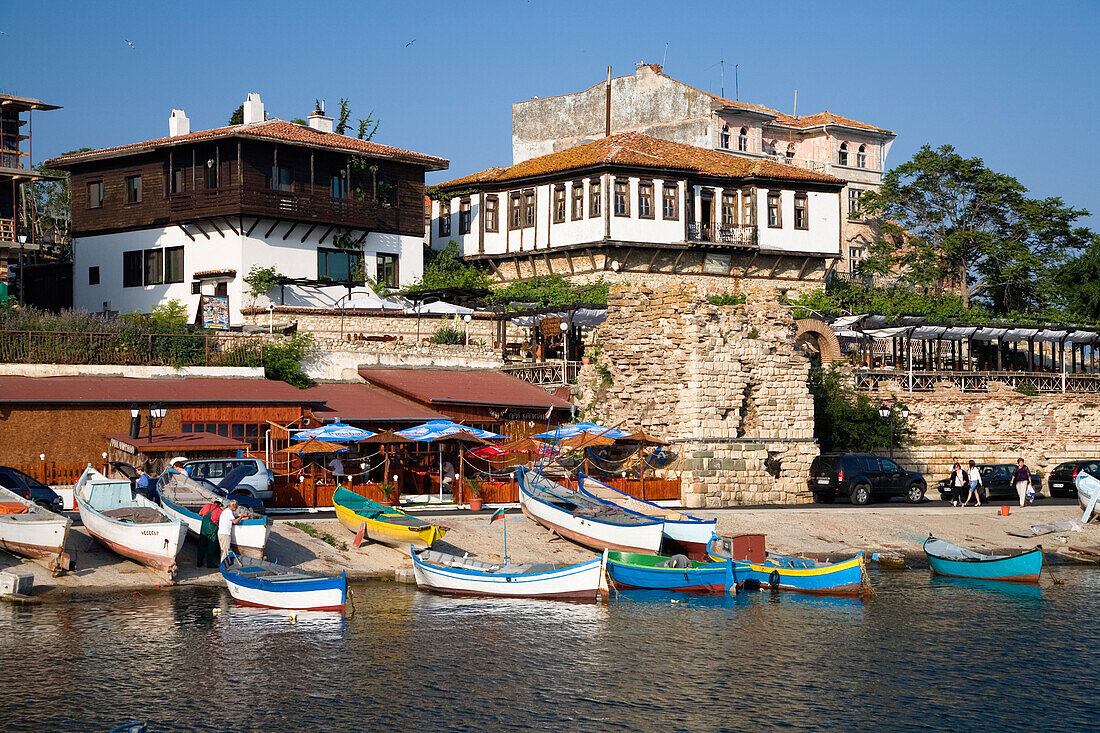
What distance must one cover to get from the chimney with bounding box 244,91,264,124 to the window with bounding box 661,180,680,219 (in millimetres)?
18801

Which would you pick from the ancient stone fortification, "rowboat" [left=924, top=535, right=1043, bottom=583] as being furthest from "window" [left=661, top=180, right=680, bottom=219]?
"rowboat" [left=924, top=535, right=1043, bottom=583]

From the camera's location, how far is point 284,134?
5331cm

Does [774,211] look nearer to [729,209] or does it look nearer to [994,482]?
[729,209]

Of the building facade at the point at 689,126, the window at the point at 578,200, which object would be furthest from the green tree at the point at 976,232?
the window at the point at 578,200

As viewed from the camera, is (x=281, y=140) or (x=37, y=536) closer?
(x=37, y=536)

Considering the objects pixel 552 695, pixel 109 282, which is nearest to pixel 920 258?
pixel 109 282

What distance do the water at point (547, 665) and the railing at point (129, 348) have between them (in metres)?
14.5

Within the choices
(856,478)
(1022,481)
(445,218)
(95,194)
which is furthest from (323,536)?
(445,218)

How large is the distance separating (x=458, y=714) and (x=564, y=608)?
7.89 m

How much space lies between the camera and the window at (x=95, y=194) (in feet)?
182

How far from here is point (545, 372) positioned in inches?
1822

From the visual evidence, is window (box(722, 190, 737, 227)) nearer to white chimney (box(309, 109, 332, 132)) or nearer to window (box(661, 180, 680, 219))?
window (box(661, 180, 680, 219))

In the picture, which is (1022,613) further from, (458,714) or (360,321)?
(360,321)

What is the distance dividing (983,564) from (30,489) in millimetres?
23100
